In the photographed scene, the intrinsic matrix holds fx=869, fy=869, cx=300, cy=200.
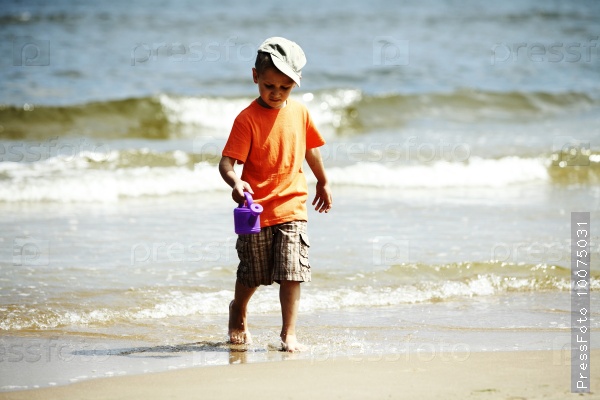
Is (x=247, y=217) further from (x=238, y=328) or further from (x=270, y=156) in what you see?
(x=238, y=328)

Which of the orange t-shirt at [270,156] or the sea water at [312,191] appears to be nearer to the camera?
the orange t-shirt at [270,156]

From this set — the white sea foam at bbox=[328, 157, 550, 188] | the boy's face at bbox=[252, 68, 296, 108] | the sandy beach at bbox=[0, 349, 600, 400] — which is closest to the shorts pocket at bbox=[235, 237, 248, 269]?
the sandy beach at bbox=[0, 349, 600, 400]

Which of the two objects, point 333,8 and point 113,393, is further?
point 333,8

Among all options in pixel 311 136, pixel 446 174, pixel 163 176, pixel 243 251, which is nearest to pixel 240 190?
pixel 243 251

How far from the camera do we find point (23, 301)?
4637 mm

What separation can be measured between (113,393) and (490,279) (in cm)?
263

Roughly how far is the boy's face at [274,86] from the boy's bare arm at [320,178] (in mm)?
296

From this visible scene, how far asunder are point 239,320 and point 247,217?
2.12ft

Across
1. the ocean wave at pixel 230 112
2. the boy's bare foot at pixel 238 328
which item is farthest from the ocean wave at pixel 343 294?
the ocean wave at pixel 230 112

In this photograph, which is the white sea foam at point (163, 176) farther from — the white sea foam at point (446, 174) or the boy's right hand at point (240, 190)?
the boy's right hand at point (240, 190)

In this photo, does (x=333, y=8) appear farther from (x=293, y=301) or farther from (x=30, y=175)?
(x=293, y=301)

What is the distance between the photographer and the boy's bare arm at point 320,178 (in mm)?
3959

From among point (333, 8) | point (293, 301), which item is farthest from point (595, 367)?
point (333, 8)

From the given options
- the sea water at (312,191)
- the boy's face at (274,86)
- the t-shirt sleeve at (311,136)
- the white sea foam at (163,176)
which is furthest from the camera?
the white sea foam at (163,176)
